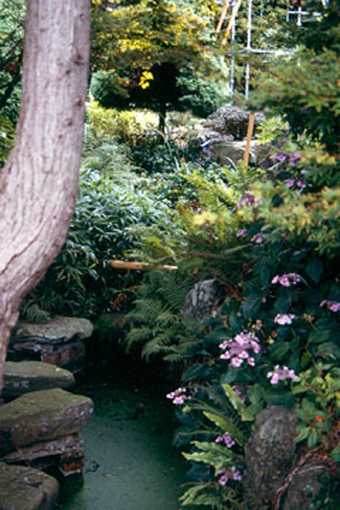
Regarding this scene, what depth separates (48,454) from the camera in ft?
14.6

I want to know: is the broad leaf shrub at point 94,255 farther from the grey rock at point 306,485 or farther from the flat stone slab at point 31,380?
the grey rock at point 306,485

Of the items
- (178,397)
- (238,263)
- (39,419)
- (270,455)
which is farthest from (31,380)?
(270,455)

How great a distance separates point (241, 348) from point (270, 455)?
50 centimetres

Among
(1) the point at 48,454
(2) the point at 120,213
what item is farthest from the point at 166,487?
(2) the point at 120,213

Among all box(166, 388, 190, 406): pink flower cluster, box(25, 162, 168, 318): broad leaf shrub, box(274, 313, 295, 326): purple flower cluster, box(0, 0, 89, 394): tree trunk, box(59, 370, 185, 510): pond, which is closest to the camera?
box(0, 0, 89, 394): tree trunk

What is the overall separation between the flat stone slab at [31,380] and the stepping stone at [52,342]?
80 centimetres

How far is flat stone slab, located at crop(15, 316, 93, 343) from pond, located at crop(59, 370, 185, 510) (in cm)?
40

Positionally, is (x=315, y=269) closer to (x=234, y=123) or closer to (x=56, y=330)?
(x=56, y=330)

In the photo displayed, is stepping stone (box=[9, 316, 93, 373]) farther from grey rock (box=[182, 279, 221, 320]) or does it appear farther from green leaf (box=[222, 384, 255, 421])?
green leaf (box=[222, 384, 255, 421])

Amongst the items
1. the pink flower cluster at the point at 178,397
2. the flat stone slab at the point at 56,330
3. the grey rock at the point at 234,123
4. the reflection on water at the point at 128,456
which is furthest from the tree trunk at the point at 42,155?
the grey rock at the point at 234,123

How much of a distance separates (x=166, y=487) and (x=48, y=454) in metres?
0.70

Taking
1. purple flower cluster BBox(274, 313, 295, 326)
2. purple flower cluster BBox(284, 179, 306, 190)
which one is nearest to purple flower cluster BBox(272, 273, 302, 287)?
purple flower cluster BBox(274, 313, 295, 326)

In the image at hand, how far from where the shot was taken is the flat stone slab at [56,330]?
19.6 feet

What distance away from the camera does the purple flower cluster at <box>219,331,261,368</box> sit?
3.42 meters
